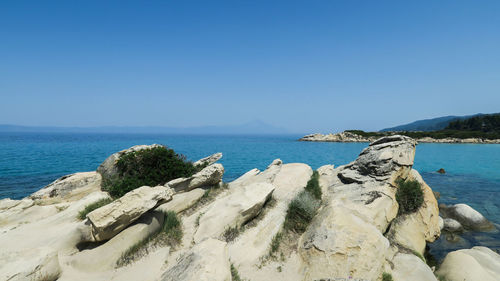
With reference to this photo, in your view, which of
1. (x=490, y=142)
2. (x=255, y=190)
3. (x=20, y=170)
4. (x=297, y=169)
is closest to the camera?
(x=255, y=190)

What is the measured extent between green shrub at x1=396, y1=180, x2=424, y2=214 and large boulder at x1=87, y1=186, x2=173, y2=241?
14178mm

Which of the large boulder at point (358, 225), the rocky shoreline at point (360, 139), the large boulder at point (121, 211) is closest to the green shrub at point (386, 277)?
the large boulder at point (358, 225)

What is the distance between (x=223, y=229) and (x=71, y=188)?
40.9 feet

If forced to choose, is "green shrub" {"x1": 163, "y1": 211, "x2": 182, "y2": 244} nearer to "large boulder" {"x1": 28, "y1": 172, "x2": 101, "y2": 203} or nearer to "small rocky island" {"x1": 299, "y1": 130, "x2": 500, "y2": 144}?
"large boulder" {"x1": 28, "y1": 172, "x2": 101, "y2": 203}

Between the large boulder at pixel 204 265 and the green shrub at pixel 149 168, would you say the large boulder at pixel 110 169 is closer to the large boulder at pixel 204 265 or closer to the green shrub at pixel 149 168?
the green shrub at pixel 149 168

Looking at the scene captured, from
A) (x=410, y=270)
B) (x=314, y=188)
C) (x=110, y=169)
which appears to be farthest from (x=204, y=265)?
(x=110, y=169)

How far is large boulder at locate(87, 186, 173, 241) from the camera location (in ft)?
28.1

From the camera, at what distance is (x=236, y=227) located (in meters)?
10.6

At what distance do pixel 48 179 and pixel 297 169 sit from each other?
1175 inches

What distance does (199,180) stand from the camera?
565 inches

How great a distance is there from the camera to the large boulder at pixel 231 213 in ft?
34.4

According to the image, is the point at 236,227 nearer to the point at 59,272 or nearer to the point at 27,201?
the point at 59,272

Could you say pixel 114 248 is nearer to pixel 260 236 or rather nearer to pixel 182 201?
pixel 182 201

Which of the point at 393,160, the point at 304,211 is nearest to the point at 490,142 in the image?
the point at 393,160
